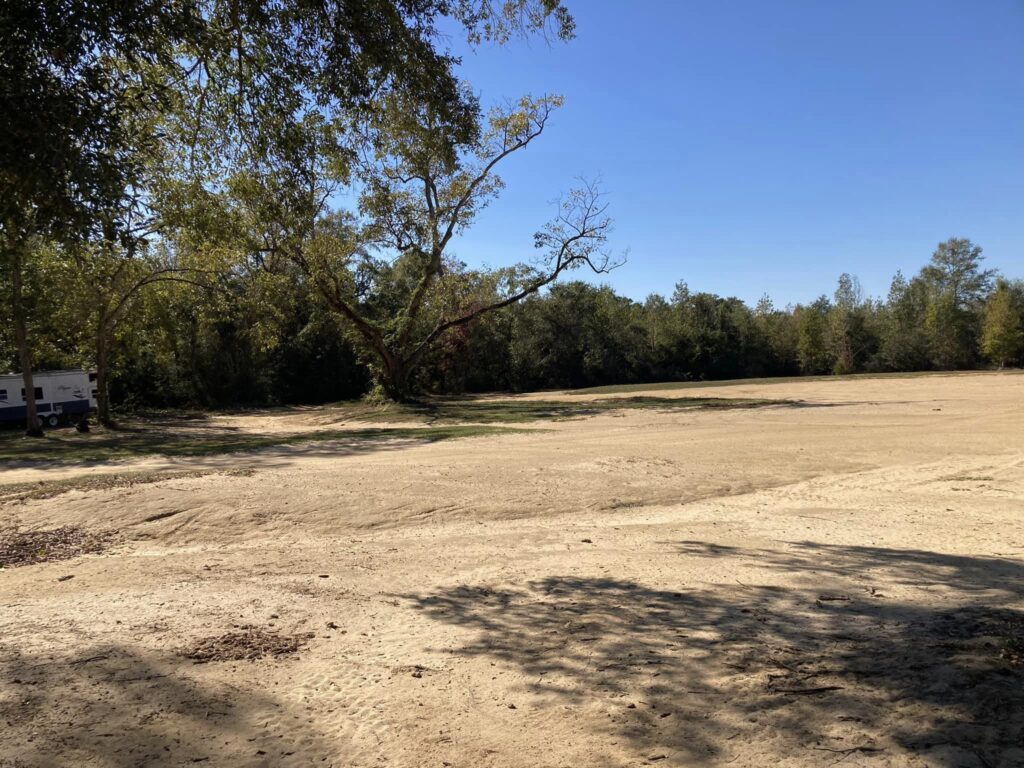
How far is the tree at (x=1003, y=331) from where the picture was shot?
59.6 meters

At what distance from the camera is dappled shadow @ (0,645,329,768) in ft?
12.5

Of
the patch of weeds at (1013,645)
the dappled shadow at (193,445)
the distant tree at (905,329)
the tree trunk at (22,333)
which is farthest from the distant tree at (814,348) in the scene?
the patch of weeds at (1013,645)

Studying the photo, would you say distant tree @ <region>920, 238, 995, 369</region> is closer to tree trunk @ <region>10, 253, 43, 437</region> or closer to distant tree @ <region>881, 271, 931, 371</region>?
distant tree @ <region>881, 271, 931, 371</region>

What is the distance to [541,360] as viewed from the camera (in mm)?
57312

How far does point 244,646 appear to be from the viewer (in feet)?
18.0

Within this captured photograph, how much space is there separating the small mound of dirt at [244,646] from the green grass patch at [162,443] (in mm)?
12995

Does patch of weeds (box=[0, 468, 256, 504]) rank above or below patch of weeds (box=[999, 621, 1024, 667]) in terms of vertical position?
above

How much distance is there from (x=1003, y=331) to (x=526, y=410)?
51.1 metres

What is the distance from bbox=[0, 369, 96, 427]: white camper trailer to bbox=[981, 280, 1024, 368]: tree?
225 ft

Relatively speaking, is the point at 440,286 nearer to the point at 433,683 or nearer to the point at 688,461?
the point at 688,461

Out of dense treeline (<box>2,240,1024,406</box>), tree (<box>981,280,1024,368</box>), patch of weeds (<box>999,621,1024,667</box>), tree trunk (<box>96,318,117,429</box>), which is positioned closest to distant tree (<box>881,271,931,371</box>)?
dense treeline (<box>2,240,1024,406</box>)

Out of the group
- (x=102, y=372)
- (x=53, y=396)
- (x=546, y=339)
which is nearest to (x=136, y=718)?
(x=102, y=372)

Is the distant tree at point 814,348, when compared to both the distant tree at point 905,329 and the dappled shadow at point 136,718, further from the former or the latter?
the dappled shadow at point 136,718

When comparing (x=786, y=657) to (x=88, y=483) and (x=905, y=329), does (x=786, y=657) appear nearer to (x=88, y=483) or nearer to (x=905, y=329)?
(x=88, y=483)
